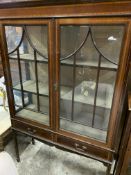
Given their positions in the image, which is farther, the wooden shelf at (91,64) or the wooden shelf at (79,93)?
the wooden shelf at (79,93)

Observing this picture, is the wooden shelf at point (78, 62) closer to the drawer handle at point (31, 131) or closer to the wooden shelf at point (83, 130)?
the wooden shelf at point (83, 130)

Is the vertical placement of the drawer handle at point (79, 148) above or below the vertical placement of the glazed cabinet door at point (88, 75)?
below

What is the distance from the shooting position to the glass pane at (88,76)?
0.95m

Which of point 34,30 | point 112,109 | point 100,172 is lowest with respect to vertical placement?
point 100,172

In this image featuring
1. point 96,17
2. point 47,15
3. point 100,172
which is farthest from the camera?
point 100,172

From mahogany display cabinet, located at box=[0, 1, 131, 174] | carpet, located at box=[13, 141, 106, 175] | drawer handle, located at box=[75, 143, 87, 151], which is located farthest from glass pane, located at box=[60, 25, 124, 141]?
carpet, located at box=[13, 141, 106, 175]

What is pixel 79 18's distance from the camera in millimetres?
896

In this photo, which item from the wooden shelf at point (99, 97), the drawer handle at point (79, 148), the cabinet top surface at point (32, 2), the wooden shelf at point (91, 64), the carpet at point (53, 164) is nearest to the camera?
the cabinet top surface at point (32, 2)

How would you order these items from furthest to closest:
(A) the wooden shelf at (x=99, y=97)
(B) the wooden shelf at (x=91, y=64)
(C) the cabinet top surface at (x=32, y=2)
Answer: (A) the wooden shelf at (x=99, y=97), (B) the wooden shelf at (x=91, y=64), (C) the cabinet top surface at (x=32, y=2)

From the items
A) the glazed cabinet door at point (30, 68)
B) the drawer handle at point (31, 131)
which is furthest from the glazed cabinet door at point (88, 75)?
the drawer handle at point (31, 131)

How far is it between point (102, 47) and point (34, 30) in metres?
0.51

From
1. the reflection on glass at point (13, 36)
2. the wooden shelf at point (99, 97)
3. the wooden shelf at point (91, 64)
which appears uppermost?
the reflection on glass at point (13, 36)

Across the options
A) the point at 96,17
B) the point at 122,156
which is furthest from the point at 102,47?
the point at 122,156

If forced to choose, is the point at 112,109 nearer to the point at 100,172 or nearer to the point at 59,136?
the point at 59,136
